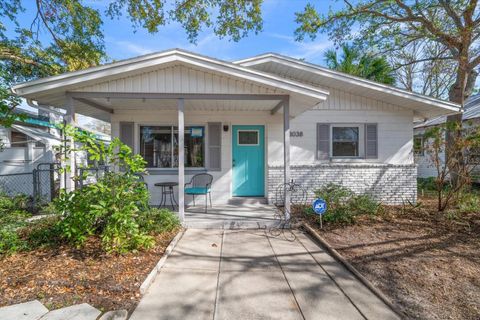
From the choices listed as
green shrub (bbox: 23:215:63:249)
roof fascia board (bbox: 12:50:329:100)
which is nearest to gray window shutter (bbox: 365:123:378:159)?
roof fascia board (bbox: 12:50:329:100)

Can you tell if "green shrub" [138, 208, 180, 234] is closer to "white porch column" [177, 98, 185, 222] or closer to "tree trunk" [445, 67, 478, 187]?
"white porch column" [177, 98, 185, 222]

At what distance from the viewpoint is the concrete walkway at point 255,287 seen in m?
2.73

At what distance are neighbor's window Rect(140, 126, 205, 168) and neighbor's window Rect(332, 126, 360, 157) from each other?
3.86 metres

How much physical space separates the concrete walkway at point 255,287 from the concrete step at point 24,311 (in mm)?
910

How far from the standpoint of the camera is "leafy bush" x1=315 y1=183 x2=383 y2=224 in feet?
18.6

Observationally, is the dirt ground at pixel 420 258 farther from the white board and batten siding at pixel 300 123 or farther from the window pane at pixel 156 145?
the window pane at pixel 156 145

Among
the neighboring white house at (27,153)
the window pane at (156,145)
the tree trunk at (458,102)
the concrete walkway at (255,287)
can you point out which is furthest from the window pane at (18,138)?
the tree trunk at (458,102)

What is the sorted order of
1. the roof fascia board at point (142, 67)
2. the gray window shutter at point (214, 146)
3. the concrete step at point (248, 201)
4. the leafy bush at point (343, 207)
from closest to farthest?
the roof fascia board at point (142, 67) → the leafy bush at point (343, 207) → the concrete step at point (248, 201) → the gray window shutter at point (214, 146)

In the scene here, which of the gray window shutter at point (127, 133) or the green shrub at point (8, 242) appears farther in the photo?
the gray window shutter at point (127, 133)

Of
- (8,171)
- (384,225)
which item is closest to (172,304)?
(384,225)

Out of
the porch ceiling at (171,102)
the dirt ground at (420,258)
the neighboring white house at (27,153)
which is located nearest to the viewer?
the dirt ground at (420,258)

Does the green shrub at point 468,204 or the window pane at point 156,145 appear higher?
the window pane at point 156,145

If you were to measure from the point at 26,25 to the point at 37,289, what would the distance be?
37.3ft

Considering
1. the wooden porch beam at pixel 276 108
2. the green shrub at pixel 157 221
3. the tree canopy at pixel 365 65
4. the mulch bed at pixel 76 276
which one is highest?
the tree canopy at pixel 365 65
